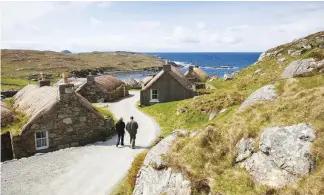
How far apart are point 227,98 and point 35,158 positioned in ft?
56.9

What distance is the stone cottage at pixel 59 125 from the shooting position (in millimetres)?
26172

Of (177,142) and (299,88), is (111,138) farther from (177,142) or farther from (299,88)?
(299,88)

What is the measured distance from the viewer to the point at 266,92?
779 inches

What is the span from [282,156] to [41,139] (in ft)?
66.9

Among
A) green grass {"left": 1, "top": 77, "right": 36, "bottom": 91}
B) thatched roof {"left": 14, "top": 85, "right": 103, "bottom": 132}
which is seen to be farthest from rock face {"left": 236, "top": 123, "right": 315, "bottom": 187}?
green grass {"left": 1, "top": 77, "right": 36, "bottom": 91}

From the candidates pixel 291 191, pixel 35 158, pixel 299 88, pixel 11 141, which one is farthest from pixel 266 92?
pixel 11 141

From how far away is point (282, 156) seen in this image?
12.2 metres

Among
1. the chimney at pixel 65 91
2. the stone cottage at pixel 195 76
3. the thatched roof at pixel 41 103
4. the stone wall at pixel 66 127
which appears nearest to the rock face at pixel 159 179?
the stone wall at pixel 66 127

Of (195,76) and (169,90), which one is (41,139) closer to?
(169,90)

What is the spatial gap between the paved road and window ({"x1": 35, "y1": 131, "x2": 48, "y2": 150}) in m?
2.30

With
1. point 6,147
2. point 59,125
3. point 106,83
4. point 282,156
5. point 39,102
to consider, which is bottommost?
point 6,147

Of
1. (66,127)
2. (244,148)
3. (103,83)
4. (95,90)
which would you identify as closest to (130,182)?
(244,148)

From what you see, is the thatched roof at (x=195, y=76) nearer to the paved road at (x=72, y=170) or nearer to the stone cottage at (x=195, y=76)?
the stone cottage at (x=195, y=76)

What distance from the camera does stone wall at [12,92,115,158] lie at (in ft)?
85.7
